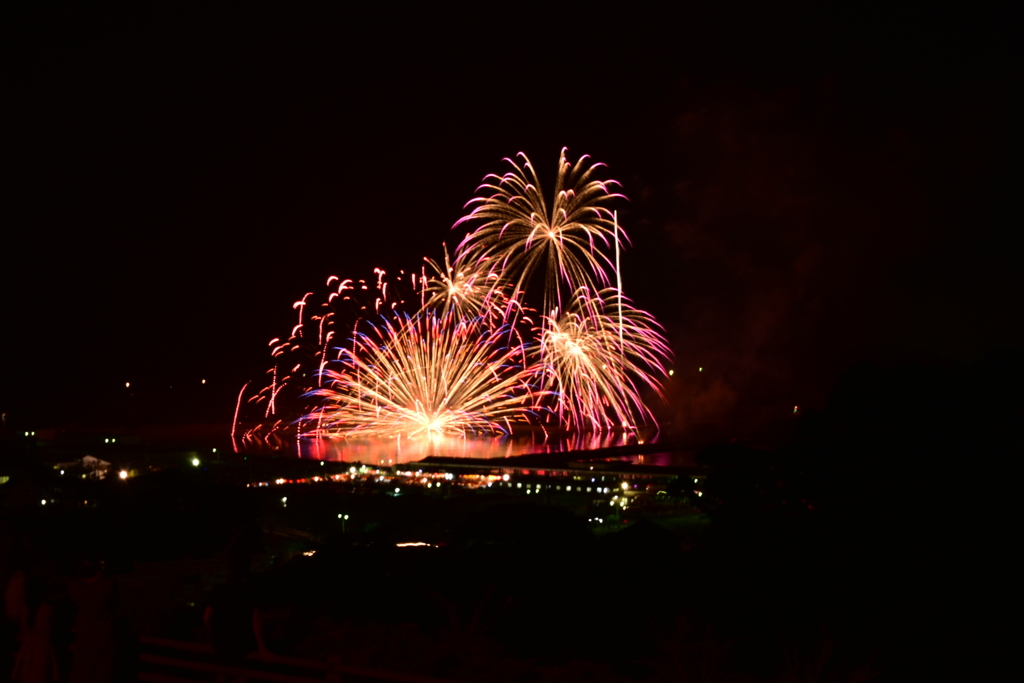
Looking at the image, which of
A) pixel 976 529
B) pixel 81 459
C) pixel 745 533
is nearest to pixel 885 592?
pixel 976 529

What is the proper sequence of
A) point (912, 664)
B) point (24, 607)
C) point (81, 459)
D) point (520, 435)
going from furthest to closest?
point (520, 435) < point (81, 459) < point (912, 664) < point (24, 607)

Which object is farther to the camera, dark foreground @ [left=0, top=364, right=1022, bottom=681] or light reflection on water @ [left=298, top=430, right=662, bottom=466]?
light reflection on water @ [left=298, top=430, right=662, bottom=466]

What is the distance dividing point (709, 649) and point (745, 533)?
755cm

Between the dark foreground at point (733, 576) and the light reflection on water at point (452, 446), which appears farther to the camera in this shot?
the light reflection on water at point (452, 446)

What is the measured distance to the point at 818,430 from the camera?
1373 cm

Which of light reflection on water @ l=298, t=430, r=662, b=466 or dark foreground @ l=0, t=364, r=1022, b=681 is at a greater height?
light reflection on water @ l=298, t=430, r=662, b=466

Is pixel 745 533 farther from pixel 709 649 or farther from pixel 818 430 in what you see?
pixel 709 649

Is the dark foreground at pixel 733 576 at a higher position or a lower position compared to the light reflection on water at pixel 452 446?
lower

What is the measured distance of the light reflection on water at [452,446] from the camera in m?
34.6

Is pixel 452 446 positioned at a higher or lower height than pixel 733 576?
higher

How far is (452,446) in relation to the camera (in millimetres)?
39219

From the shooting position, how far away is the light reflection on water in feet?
114

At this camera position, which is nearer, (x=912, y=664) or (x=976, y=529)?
(x=912, y=664)

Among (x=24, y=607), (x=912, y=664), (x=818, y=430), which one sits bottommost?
(x=912, y=664)
